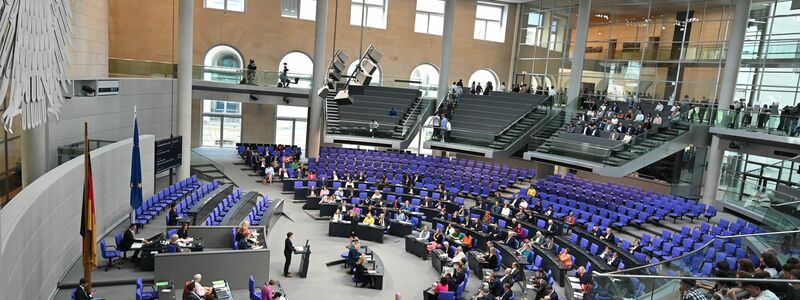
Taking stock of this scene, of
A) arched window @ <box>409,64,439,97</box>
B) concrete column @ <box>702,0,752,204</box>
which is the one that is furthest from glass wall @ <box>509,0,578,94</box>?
concrete column @ <box>702,0,752,204</box>

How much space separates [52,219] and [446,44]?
22.4 meters

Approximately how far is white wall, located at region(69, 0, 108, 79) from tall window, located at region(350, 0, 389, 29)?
1453 cm

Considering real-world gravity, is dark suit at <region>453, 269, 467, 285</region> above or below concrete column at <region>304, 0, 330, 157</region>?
below

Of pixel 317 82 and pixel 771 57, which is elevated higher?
pixel 771 57

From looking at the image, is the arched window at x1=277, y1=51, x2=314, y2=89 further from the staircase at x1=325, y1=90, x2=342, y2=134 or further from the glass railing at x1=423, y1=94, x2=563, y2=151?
the glass railing at x1=423, y1=94, x2=563, y2=151

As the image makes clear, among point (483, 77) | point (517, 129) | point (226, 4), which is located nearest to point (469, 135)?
point (517, 129)

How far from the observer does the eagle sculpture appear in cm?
540

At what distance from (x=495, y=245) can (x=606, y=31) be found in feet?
62.8

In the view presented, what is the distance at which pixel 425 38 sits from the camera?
3472 cm

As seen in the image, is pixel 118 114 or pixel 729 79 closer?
pixel 118 114

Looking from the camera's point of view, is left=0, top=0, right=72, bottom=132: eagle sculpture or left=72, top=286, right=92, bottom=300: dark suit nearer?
left=0, top=0, right=72, bottom=132: eagle sculpture

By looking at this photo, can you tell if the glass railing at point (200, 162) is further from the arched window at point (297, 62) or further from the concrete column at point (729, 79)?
the concrete column at point (729, 79)

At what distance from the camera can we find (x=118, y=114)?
20016 mm

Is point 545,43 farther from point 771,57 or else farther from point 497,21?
point 771,57
